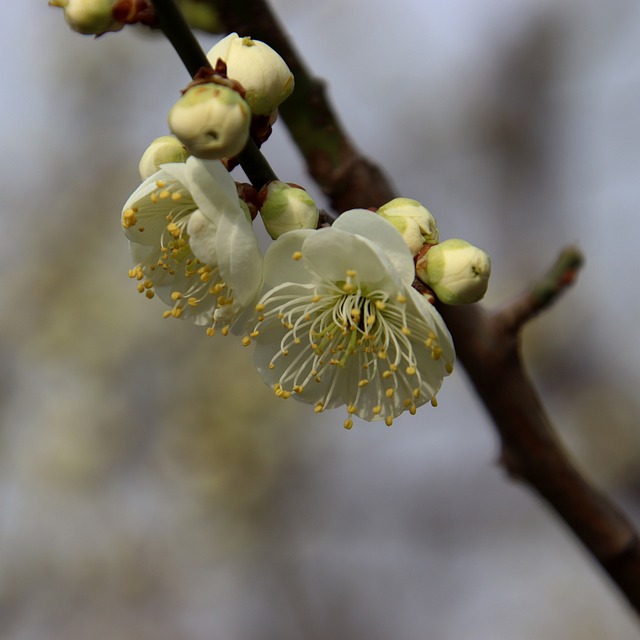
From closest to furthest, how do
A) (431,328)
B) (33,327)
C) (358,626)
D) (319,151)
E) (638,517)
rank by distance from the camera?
1. (431,328)
2. (319,151)
3. (638,517)
4. (33,327)
5. (358,626)

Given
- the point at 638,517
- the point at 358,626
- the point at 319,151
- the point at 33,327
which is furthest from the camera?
the point at 358,626

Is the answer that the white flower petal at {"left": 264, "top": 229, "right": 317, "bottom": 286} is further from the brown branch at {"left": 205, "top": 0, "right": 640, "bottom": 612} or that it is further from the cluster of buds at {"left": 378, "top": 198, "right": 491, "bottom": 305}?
the brown branch at {"left": 205, "top": 0, "right": 640, "bottom": 612}

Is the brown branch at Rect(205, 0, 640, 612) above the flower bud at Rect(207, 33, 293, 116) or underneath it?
underneath

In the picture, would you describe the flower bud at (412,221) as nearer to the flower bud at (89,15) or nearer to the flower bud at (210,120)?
the flower bud at (210,120)

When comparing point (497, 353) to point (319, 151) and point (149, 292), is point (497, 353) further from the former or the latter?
point (149, 292)

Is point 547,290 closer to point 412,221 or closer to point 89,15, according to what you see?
point 412,221

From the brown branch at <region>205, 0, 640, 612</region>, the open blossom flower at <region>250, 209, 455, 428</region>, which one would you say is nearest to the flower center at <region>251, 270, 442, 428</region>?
the open blossom flower at <region>250, 209, 455, 428</region>

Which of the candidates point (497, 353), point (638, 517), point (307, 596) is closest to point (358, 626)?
point (307, 596)
